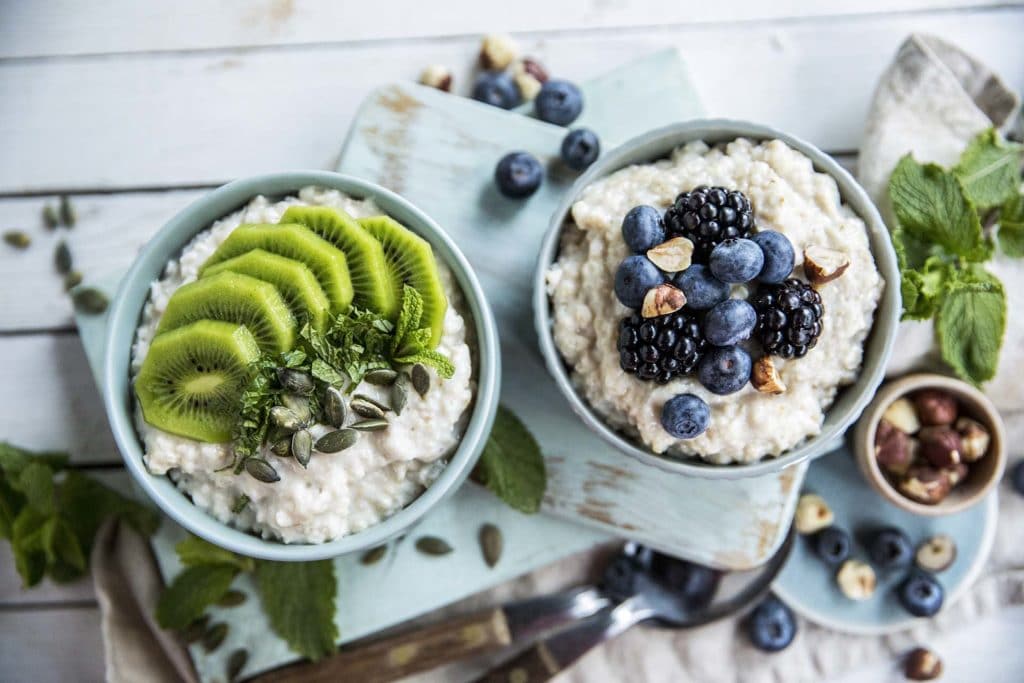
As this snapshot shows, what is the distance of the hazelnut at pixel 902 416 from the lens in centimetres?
276

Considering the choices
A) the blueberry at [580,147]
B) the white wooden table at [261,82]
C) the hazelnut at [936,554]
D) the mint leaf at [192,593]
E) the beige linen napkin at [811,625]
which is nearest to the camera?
the blueberry at [580,147]

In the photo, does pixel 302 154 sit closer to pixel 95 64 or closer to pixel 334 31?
pixel 334 31

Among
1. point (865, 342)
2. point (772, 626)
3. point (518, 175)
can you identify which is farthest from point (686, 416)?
point (772, 626)

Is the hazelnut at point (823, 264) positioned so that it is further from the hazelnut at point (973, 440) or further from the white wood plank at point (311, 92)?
the white wood plank at point (311, 92)

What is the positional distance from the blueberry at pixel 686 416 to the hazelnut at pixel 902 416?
1.01 m

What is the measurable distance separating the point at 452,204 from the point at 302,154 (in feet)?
2.25

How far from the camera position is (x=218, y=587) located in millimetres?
2678

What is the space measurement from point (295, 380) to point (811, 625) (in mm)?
2042

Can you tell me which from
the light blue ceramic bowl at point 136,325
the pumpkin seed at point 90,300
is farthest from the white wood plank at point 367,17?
the light blue ceramic bowl at point 136,325

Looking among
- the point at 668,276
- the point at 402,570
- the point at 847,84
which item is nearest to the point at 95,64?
the point at 402,570

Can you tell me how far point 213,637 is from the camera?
2.75 meters

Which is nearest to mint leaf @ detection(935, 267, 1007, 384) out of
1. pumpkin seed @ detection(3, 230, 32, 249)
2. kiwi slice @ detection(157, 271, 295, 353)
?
kiwi slice @ detection(157, 271, 295, 353)

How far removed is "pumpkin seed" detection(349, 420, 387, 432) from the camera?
6.60 feet

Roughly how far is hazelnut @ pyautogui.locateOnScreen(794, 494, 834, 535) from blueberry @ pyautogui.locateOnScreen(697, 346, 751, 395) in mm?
1069
